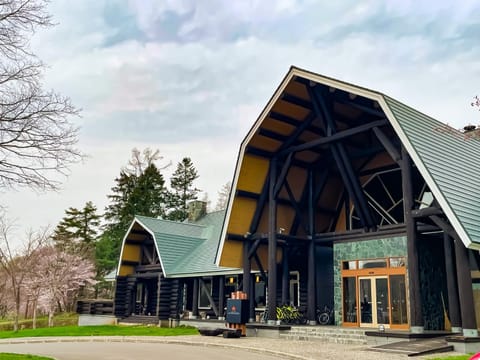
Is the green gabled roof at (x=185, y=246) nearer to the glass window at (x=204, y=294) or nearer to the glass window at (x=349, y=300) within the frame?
the glass window at (x=204, y=294)

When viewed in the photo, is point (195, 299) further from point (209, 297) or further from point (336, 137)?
point (336, 137)

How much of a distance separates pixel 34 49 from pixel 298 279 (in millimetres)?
14781

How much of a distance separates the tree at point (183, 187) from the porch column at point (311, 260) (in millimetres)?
34383

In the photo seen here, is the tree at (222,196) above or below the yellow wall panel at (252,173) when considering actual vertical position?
above

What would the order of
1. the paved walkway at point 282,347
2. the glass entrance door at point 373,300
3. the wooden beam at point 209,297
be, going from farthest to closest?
1. the wooden beam at point 209,297
2. the glass entrance door at point 373,300
3. the paved walkway at point 282,347

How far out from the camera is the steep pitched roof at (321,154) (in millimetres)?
12984

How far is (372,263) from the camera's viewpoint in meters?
17.1

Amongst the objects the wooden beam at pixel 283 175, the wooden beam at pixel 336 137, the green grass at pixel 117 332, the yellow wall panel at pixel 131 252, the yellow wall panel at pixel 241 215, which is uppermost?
the wooden beam at pixel 336 137

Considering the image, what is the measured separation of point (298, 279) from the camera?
21.0m

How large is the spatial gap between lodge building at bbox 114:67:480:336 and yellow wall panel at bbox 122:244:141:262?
6770mm

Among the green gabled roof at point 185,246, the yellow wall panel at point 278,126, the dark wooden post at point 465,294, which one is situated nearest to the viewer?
the dark wooden post at point 465,294

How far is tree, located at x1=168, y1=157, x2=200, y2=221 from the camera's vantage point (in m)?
53.5

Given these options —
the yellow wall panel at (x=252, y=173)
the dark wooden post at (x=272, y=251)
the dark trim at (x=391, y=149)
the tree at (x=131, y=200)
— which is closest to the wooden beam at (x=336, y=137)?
the dark trim at (x=391, y=149)

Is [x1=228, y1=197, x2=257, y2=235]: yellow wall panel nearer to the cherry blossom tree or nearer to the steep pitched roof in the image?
the steep pitched roof
